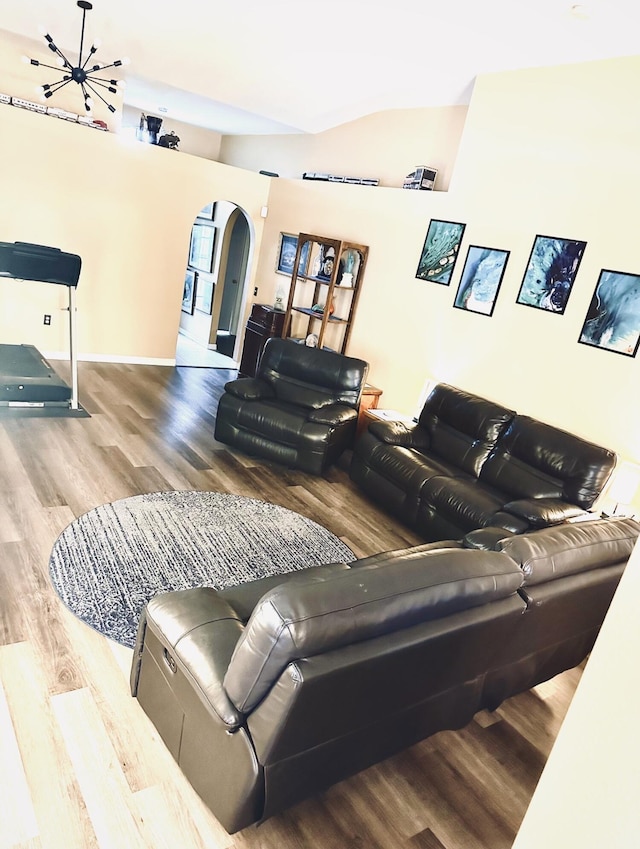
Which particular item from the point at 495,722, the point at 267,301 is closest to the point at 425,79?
the point at 267,301

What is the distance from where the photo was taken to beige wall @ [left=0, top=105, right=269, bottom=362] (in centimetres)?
597

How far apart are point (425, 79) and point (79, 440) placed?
4272 mm

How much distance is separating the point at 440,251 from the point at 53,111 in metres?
4.16

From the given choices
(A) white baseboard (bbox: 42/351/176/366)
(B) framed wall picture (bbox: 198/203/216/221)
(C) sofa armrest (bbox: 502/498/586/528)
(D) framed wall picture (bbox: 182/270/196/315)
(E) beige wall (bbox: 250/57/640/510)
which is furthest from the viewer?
(D) framed wall picture (bbox: 182/270/196/315)

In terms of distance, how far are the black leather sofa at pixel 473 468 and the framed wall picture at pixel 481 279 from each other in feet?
2.48

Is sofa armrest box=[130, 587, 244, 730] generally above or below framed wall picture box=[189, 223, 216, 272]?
below

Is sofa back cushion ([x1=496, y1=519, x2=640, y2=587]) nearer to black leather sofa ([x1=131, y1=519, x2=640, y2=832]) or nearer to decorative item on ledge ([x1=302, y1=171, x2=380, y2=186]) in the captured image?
black leather sofa ([x1=131, y1=519, x2=640, y2=832])

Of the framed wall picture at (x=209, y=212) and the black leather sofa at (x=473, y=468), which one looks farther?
the framed wall picture at (x=209, y=212)

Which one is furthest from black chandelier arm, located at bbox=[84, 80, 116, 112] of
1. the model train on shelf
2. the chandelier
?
the model train on shelf

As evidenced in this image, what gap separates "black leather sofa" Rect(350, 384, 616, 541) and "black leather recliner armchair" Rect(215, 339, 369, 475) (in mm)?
325

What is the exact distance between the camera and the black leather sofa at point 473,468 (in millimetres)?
3725

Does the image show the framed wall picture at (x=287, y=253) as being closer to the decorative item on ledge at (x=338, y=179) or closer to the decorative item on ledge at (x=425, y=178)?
the decorative item on ledge at (x=338, y=179)

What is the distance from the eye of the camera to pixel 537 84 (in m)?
4.34

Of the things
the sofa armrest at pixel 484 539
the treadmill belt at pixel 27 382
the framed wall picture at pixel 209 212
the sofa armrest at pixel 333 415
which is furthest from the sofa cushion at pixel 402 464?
the framed wall picture at pixel 209 212
